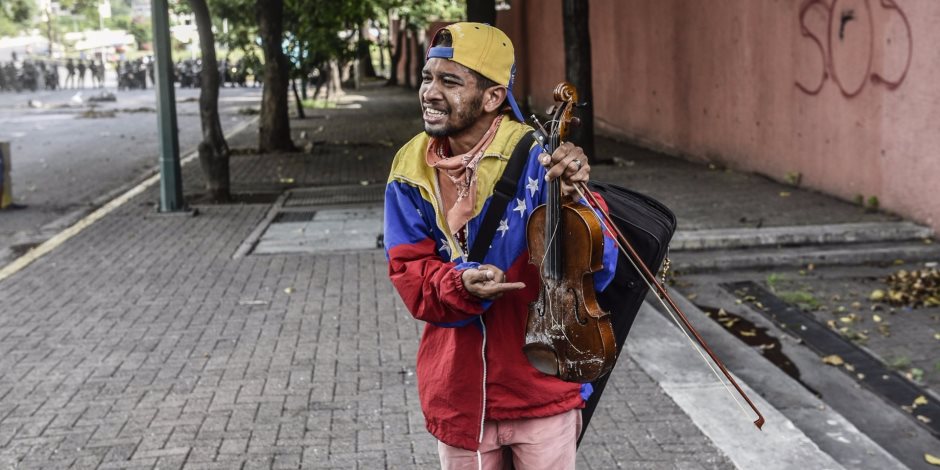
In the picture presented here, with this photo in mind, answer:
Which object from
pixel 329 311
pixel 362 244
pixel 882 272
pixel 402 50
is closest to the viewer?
pixel 329 311

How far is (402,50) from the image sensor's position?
50.4m

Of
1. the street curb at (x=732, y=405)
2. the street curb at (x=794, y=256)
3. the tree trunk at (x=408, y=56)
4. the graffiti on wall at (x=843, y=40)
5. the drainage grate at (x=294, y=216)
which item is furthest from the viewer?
the tree trunk at (x=408, y=56)

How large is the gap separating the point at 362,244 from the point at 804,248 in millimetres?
3981

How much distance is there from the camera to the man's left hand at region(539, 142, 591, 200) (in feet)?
8.11

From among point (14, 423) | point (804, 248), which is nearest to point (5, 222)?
point (14, 423)

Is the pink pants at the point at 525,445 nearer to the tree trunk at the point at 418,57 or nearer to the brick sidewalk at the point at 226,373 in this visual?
the brick sidewalk at the point at 226,373

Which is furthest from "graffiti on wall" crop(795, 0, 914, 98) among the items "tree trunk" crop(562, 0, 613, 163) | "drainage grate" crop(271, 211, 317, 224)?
"drainage grate" crop(271, 211, 317, 224)

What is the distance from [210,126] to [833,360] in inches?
331

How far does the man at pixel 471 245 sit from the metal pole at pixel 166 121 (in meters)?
9.44

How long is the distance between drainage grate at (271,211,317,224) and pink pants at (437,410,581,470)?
866 cm

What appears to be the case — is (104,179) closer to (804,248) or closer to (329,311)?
(329,311)

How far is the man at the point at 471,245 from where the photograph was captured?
2756 mm

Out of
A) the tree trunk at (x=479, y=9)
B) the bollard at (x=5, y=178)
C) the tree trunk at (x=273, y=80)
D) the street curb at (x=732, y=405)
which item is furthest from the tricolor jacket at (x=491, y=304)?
the tree trunk at (x=273, y=80)

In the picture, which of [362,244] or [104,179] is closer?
[362,244]
